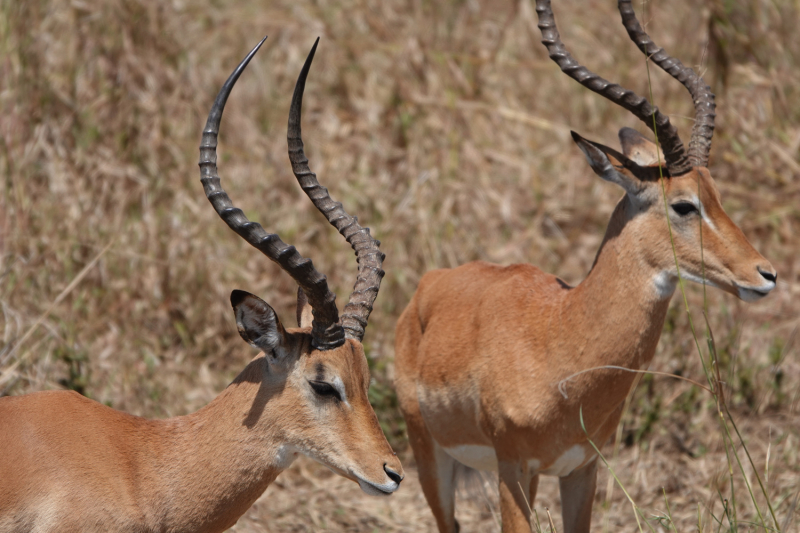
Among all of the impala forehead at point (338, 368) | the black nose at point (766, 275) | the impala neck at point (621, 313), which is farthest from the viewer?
the impala neck at point (621, 313)

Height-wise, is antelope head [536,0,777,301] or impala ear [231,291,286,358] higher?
impala ear [231,291,286,358]

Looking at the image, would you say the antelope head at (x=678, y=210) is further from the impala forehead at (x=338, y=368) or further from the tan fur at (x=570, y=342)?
the impala forehead at (x=338, y=368)

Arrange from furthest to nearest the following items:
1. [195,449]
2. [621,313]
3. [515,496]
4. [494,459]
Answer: [494,459], [515,496], [621,313], [195,449]

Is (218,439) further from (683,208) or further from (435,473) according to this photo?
(683,208)

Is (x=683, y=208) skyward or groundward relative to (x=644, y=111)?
groundward

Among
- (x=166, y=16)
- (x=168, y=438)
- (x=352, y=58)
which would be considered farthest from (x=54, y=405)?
(x=352, y=58)

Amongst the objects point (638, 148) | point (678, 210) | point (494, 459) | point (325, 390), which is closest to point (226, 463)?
point (325, 390)

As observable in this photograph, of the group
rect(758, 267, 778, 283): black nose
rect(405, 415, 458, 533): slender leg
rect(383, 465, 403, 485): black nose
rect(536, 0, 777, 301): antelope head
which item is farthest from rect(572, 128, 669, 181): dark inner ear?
rect(405, 415, 458, 533): slender leg

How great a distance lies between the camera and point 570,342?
4453mm

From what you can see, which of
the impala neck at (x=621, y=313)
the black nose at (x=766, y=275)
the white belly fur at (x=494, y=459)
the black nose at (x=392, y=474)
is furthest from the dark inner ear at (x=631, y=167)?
the black nose at (x=392, y=474)

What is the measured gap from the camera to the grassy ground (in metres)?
6.35

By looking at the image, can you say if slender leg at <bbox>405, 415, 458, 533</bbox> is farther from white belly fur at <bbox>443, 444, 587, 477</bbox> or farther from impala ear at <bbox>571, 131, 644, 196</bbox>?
impala ear at <bbox>571, 131, 644, 196</bbox>

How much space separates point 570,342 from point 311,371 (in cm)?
140

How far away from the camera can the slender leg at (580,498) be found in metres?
4.86
